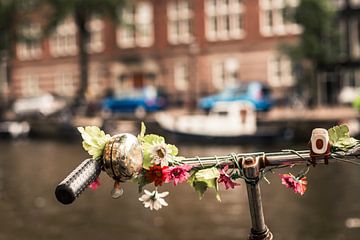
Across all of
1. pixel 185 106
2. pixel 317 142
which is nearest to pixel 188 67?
pixel 185 106

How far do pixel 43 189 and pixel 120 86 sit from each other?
29.0m

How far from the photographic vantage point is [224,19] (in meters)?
42.7

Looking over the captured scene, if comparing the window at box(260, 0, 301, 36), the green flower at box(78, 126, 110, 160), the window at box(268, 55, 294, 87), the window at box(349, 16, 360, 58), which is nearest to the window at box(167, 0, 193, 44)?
the window at box(260, 0, 301, 36)

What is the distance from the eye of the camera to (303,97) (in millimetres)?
37875

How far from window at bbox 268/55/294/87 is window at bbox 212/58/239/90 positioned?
7.80ft

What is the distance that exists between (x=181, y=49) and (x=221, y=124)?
15.3 metres

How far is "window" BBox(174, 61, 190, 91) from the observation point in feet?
144

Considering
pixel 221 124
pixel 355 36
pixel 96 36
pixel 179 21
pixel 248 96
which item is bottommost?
pixel 221 124

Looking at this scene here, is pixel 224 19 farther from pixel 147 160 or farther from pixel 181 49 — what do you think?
pixel 147 160

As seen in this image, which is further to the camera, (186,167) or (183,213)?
(183,213)

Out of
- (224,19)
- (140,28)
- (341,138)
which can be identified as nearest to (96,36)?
(140,28)

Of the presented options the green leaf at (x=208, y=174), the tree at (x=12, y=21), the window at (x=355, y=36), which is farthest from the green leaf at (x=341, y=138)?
the tree at (x=12, y=21)

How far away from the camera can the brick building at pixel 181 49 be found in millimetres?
41062

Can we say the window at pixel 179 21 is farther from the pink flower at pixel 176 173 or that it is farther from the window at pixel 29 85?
the pink flower at pixel 176 173
